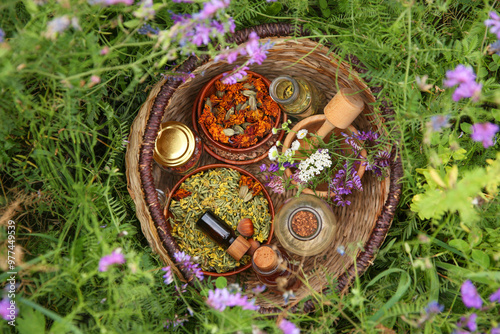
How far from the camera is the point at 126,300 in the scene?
3.19 ft

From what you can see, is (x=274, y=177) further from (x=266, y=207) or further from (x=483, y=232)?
(x=483, y=232)

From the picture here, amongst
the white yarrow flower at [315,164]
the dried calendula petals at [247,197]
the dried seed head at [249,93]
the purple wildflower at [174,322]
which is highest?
the dried seed head at [249,93]


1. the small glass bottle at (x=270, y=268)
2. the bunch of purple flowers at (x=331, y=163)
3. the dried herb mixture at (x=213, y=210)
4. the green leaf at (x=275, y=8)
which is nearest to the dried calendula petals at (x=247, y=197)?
the dried herb mixture at (x=213, y=210)

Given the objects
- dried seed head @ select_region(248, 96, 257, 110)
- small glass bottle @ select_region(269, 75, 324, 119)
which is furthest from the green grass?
dried seed head @ select_region(248, 96, 257, 110)

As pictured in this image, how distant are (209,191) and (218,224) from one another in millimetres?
180

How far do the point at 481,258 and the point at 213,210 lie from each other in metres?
0.97

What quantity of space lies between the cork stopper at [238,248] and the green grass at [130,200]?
0.19 meters

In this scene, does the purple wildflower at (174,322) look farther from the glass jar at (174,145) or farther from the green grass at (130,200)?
the glass jar at (174,145)

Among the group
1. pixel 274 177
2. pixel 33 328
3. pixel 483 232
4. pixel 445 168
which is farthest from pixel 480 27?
pixel 33 328

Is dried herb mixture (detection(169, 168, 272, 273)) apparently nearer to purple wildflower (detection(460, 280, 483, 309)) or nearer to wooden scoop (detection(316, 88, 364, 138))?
wooden scoop (detection(316, 88, 364, 138))

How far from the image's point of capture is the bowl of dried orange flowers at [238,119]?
1597mm

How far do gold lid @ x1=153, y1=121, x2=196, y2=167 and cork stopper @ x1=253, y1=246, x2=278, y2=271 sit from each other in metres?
0.49

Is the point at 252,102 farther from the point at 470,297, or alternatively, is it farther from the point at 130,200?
the point at 470,297

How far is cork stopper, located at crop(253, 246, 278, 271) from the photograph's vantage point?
1.36 meters
